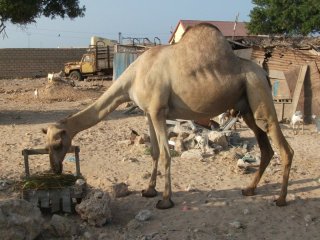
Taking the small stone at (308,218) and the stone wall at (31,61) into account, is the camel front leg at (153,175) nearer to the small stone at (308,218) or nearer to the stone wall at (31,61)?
the small stone at (308,218)

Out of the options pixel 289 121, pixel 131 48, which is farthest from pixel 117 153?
pixel 131 48

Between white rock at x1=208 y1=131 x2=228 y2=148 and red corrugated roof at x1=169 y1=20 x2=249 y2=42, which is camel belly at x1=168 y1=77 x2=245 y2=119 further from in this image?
red corrugated roof at x1=169 y1=20 x2=249 y2=42

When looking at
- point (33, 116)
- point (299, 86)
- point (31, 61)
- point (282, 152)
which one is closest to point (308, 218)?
point (282, 152)

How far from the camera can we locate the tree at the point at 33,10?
1385 cm

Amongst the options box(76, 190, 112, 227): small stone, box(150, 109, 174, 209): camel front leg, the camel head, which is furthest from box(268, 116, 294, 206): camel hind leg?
the camel head

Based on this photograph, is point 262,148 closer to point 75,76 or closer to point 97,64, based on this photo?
point 97,64

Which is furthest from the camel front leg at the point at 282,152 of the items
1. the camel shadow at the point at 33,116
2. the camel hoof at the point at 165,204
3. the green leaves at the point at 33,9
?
the green leaves at the point at 33,9

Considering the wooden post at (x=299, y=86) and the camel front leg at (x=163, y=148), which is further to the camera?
the wooden post at (x=299, y=86)

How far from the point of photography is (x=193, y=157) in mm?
8836

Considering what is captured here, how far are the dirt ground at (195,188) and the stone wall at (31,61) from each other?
22.8m

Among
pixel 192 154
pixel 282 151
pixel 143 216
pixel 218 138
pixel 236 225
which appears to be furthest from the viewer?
pixel 218 138

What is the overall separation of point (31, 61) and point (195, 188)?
1180 inches

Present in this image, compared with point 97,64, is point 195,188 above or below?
above

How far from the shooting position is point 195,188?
7.08 metres
